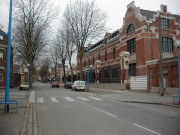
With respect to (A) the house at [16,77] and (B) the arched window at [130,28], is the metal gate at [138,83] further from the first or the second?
(A) the house at [16,77]

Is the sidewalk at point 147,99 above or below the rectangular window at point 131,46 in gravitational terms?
below

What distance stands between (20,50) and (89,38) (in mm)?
15183

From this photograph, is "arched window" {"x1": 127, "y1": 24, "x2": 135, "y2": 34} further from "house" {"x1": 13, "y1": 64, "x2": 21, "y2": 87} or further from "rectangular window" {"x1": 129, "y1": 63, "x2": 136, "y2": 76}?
"house" {"x1": 13, "y1": 64, "x2": 21, "y2": 87}

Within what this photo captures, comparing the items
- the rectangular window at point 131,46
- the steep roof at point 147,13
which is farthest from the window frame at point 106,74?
the steep roof at point 147,13

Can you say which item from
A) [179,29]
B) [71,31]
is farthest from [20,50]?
[179,29]

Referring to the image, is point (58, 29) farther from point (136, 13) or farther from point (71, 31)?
point (136, 13)

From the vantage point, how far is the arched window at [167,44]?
99.1ft

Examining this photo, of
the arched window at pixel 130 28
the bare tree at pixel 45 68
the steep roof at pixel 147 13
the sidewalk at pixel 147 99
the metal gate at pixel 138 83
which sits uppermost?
the steep roof at pixel 147 13

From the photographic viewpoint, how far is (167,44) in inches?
1207

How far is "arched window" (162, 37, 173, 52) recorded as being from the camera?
3022cm

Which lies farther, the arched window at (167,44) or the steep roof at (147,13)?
the steep roof at (147,13)

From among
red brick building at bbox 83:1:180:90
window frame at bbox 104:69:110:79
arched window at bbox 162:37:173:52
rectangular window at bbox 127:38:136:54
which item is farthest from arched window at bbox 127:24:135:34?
window frame at bbox 104:69:110:79

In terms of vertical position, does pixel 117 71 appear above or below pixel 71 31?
below

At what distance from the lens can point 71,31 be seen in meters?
35.3
